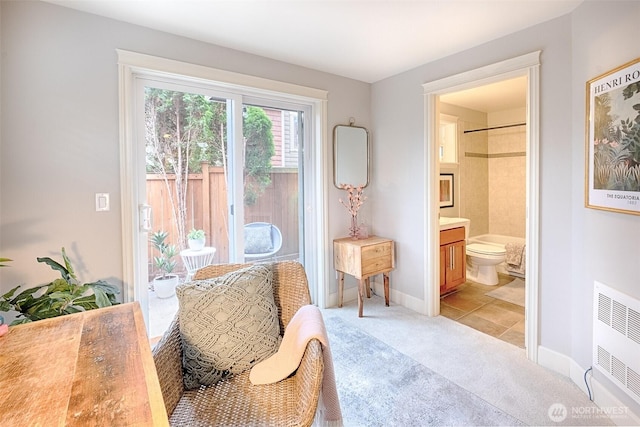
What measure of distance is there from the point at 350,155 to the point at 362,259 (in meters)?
1.08

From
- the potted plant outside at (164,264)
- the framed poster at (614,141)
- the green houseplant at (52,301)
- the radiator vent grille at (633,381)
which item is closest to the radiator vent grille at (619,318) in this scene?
the radiator vent grille at (633,381)

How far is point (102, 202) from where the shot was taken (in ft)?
6.76

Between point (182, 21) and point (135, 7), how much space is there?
0.89ft

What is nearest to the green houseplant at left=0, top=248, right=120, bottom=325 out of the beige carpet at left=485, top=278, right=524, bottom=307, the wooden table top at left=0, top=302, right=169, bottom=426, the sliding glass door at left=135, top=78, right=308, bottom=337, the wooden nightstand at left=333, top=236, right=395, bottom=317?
the wooden table top at left=0, top=302, right=169, bottom=426

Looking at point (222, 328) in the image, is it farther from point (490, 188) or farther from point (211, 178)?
point (490, 188)

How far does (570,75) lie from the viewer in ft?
6.55

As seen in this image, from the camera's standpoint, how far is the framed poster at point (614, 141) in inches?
60.1

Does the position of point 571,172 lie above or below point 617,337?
above

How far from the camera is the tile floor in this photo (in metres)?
2.66

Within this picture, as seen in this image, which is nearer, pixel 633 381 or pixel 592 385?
pixel 633 381

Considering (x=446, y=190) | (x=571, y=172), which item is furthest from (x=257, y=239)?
(x=446, y=190)

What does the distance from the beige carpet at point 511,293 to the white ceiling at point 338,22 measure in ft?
8.35

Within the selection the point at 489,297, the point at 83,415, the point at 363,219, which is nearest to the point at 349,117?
the point at 363,219

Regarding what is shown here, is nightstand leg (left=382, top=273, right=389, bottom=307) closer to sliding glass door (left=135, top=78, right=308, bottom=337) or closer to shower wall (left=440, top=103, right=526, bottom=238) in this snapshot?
sliding glass door (left=135, top=78, right=308, bottom=337)
